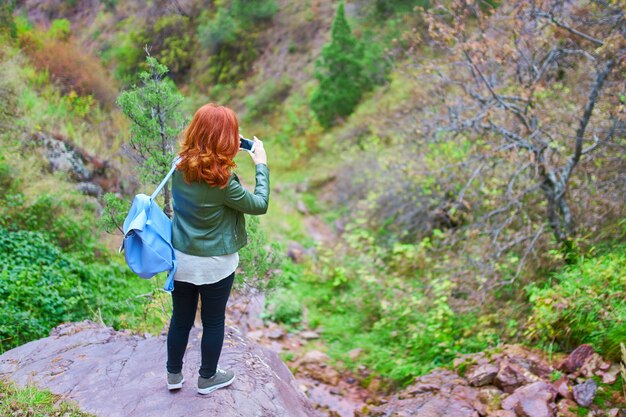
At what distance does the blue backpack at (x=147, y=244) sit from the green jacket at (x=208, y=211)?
0.10 meters

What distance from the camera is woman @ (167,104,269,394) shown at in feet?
8.98

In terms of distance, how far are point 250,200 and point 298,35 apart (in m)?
19.1

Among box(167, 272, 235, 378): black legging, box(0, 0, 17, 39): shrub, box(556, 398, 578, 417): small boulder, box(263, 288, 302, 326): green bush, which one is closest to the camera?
box(167, 272, 235, 378): black legging

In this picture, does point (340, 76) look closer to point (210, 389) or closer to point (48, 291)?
point (48, 291)

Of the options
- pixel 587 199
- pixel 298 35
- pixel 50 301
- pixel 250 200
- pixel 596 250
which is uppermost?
pixel 298 35

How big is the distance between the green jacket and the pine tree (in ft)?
39.4

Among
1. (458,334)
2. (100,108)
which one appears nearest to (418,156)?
(458,334)

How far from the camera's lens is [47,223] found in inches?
230

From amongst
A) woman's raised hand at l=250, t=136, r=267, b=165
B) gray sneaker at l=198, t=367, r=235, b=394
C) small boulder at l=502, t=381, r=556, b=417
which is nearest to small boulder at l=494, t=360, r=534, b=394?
small boulder at l=502, t=381, r=556, b=417

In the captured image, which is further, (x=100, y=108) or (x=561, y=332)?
(x=100, y=108)

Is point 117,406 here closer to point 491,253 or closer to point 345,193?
point 491,253

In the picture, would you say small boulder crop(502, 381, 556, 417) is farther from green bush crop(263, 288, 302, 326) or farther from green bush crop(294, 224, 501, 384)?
green bush crop(263, 288, 302, 326)

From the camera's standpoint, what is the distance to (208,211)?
2.85m

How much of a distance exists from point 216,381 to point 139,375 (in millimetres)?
660
